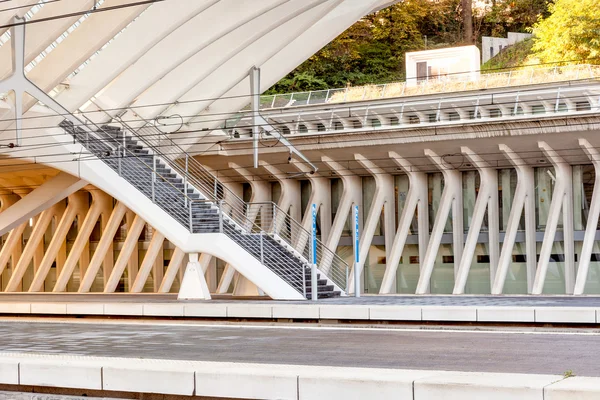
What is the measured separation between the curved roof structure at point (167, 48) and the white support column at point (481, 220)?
6.44 m

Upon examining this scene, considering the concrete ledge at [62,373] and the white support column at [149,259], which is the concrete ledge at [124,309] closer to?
the white support column at [149,259]

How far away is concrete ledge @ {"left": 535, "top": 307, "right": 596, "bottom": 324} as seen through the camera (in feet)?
58.7

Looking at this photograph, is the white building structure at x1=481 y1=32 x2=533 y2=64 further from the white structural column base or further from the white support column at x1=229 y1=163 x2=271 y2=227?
the white structural column base

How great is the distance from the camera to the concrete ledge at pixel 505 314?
18.4 meters

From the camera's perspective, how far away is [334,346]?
13742 mm

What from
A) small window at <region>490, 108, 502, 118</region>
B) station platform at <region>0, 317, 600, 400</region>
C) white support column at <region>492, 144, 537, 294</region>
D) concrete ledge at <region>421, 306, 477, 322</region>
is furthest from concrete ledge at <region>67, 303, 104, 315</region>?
small window at <region>490, 108, 502, 118</region>

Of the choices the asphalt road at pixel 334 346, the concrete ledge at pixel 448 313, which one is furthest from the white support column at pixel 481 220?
the asphalt road at pixel 334 346

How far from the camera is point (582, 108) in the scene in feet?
88.9

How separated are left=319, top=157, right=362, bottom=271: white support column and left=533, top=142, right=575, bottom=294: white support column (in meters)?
6.84

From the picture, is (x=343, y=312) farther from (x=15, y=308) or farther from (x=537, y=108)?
(x=537, y=108)

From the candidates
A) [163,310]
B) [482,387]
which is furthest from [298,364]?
[163,310]

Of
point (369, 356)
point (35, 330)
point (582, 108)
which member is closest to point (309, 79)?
point (582, 108)

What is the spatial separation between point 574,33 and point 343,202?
1340cm

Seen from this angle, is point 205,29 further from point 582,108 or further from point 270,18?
point 582,108
